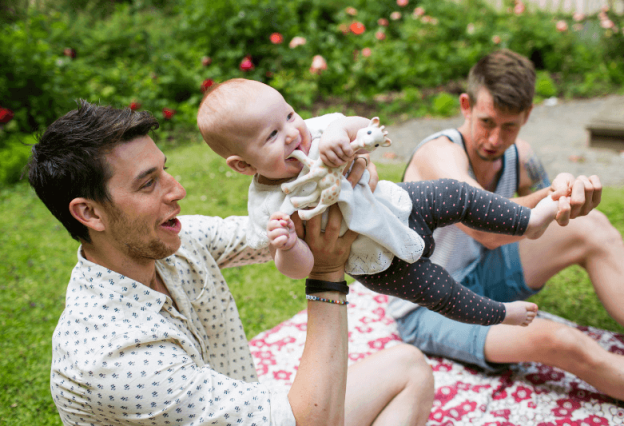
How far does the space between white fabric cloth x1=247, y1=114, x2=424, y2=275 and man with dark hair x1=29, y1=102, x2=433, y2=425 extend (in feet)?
0.19

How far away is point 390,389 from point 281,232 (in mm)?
982

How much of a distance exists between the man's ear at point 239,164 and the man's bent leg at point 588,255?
170cm

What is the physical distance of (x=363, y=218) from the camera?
1519 millimetres

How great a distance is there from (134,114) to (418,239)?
1032mm

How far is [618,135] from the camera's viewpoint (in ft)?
18.0

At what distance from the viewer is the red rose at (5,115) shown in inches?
209

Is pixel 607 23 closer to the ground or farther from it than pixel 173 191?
farther from it

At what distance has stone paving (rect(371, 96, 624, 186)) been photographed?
5.21m

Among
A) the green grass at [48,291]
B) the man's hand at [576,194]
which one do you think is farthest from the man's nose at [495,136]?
the green grass at [48,291]

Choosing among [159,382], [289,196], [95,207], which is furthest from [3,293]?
[289,196]

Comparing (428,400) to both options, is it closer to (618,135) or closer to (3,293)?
(3,293)

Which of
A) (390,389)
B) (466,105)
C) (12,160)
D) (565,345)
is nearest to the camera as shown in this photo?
(390,389)

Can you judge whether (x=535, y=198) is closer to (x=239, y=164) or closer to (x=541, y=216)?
(x=541, y=216)

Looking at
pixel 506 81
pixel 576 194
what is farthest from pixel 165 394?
pixel 506 81
